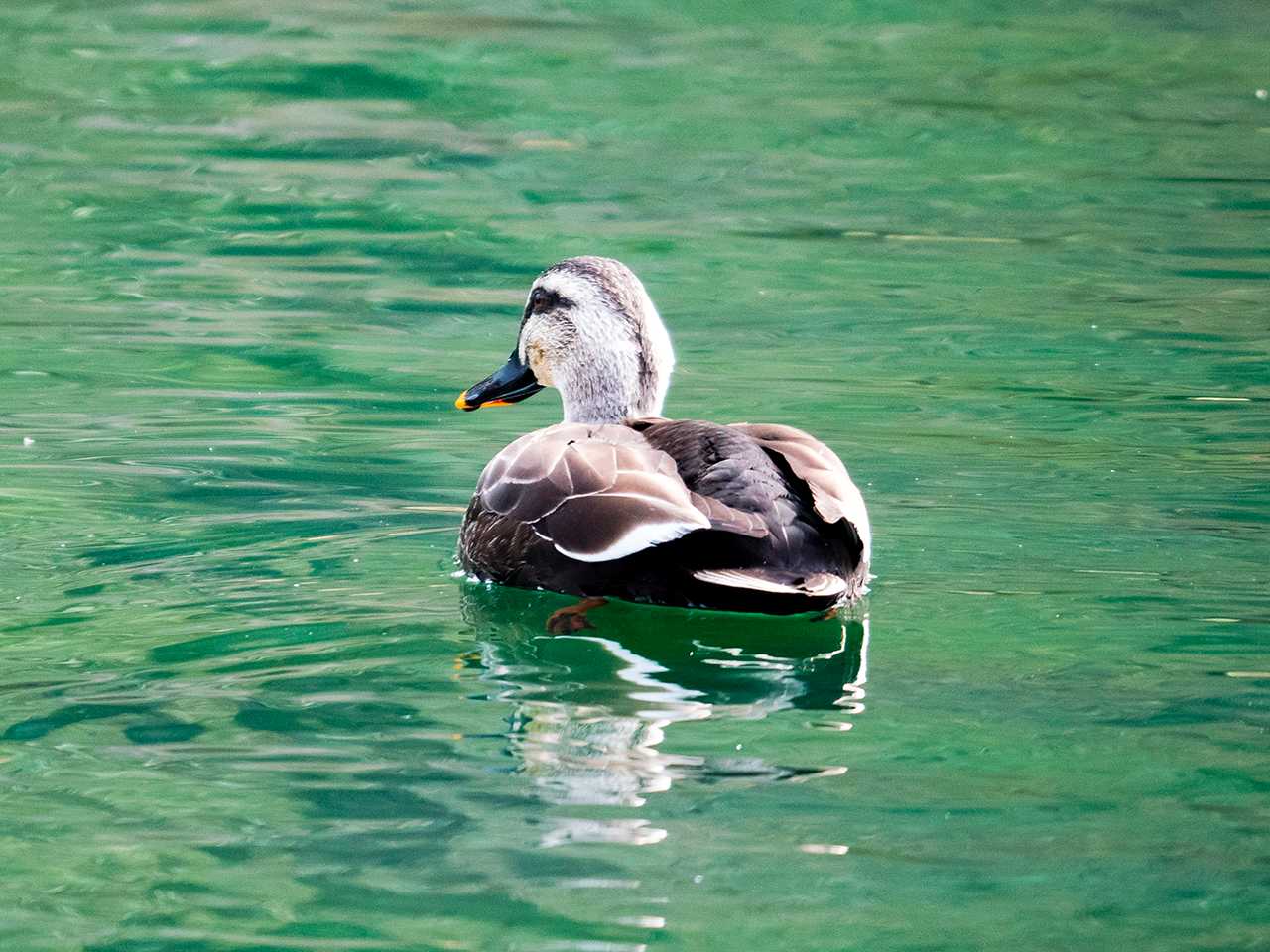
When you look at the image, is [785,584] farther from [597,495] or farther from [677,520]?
[597,495]

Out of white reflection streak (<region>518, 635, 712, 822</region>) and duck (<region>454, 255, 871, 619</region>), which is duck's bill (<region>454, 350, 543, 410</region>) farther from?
white reflection streak (<region>518, 635, 712, 822</region>)

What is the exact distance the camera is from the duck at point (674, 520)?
19.4 feet

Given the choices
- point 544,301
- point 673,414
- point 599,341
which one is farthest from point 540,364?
point 673,414

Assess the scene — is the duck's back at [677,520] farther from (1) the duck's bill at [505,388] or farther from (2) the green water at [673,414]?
(1) the duck's bill at [505,388]

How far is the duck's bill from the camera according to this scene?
818 cm

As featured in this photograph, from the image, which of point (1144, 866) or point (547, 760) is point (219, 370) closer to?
point (547, 760)

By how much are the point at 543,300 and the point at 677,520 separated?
2273 millimetres

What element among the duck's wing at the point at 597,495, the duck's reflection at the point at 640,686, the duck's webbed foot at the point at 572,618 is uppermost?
the duck's wing at the point at 597,495

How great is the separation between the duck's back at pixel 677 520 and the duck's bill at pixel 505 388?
140 cm

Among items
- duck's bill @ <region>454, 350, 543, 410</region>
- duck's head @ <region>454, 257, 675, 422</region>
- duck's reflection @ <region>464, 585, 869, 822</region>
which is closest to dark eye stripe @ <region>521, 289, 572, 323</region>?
duck's head @ <region>454, 257, 675, 422</region>

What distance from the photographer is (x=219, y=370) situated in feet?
33.0

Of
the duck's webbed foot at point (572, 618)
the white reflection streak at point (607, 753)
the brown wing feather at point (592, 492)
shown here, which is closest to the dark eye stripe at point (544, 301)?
the brown wing feather at point (592, 492)

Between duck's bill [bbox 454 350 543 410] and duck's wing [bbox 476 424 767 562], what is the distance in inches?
51.2

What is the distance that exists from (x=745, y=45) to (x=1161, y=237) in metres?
6.29
